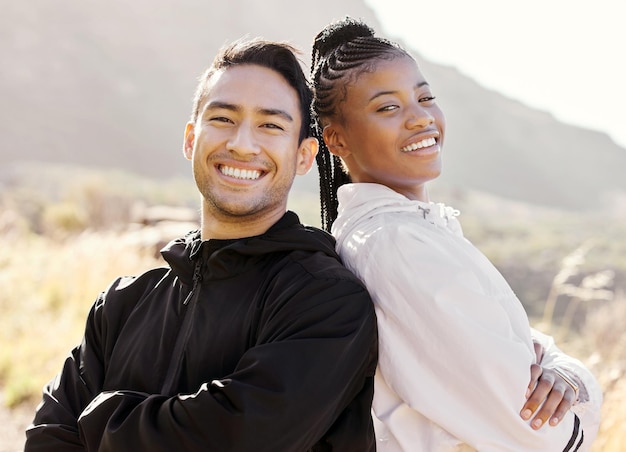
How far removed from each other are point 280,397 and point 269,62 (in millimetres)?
1236

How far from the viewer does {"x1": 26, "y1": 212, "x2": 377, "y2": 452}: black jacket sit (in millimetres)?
1959

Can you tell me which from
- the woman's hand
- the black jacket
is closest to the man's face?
the black jacket

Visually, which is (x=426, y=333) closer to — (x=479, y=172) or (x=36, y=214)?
(x=36, y=214)

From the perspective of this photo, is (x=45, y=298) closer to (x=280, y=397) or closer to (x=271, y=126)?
(x=271, y=126)

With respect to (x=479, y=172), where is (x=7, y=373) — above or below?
above

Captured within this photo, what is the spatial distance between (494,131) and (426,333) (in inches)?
2953

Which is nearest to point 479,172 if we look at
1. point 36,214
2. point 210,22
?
point 210,22

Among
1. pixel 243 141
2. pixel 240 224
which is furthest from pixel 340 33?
pixel 240 224

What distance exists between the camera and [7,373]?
6.11 meters

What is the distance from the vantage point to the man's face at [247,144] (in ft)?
8.00

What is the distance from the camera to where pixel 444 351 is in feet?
7.16

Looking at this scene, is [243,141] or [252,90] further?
[252,90]

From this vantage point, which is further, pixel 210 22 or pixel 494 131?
pixel 494 131

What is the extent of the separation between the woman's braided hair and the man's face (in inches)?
10.8
